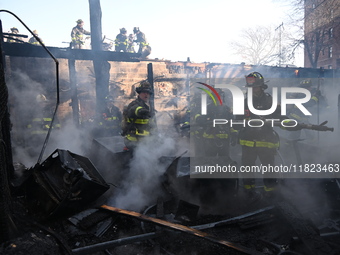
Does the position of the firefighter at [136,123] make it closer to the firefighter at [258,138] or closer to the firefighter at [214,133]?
the firefighter at [214,133]

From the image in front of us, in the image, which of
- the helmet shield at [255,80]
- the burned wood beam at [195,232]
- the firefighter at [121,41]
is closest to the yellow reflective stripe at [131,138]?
the burned wood beam at [195,232]

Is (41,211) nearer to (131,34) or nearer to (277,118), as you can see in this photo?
(277,118)

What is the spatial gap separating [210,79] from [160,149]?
389 inches

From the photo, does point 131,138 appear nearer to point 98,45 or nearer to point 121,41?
point 98,45

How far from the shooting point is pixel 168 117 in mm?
→ 13594

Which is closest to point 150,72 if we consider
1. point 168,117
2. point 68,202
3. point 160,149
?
point 168,117

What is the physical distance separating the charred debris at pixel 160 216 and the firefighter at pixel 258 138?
29cm

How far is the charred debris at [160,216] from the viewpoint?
2.97 metres

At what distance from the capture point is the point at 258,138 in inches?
188

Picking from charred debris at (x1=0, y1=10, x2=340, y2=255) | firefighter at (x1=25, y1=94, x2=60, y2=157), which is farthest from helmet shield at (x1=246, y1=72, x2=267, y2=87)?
firefighter at (x1=25, y1=94, x2=60, y2=157)

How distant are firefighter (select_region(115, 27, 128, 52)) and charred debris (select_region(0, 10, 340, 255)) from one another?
951cm

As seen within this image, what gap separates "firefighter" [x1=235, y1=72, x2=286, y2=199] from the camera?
4723 millimetres

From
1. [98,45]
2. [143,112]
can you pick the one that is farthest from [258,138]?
[98,45]

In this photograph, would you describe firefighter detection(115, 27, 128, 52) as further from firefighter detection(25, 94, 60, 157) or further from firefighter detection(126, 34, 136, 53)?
firefighter detection(25, 94, 60, 157)
